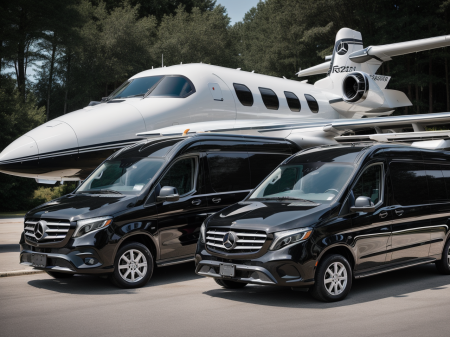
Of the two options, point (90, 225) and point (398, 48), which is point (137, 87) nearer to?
point (90, 225)

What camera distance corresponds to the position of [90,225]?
780 centimetres

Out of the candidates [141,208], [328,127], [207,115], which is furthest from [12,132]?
[141,208]

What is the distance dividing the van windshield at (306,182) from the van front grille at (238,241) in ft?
3.45

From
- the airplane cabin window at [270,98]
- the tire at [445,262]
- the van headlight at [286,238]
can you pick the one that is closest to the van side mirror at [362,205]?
the van headlight at [286,238]

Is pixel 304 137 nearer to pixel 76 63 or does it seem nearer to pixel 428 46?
pixel 428 46

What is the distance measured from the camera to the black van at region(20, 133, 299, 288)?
780 cm

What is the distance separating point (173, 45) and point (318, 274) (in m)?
52.0

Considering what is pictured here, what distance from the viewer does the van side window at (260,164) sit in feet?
34.2

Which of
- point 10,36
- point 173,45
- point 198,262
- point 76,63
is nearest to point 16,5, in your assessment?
point 10,36

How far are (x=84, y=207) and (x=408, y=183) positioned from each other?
15.9ft

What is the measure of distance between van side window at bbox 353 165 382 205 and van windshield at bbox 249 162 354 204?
21 cm

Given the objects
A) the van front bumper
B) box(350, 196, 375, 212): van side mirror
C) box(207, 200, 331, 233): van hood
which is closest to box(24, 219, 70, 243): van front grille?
box(207, 200, 331, 233): van hood

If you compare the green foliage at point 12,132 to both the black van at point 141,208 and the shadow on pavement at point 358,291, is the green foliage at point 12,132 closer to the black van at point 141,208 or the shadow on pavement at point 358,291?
the black van at point 141,208

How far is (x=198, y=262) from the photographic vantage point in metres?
7.55
